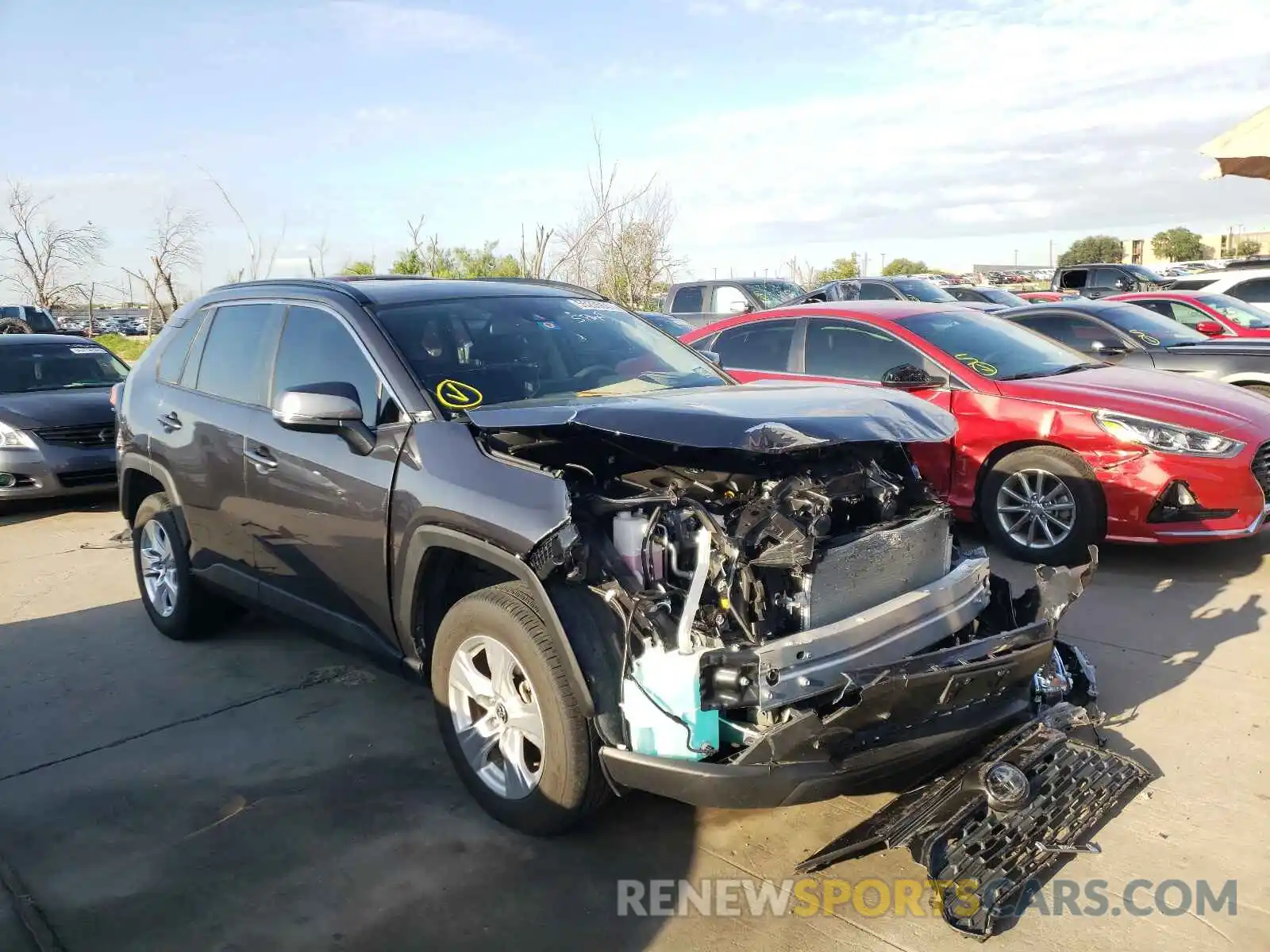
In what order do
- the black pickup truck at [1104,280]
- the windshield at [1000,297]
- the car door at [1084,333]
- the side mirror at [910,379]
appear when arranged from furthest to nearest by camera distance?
1. the black pickup truck at [1104,280]
2. the windshield at [1000,297]
3. the car door at [1084,333]
4. the side mirror at [910,379]

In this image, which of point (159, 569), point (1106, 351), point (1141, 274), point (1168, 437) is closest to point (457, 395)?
point (159, 569)

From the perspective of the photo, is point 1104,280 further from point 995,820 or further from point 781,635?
point 781,635

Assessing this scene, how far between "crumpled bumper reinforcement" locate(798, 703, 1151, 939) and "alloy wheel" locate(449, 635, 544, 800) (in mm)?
953

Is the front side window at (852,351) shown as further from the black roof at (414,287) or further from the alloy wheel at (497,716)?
the alloy wheel at (497,716)

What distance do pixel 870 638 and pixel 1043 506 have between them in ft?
11.5

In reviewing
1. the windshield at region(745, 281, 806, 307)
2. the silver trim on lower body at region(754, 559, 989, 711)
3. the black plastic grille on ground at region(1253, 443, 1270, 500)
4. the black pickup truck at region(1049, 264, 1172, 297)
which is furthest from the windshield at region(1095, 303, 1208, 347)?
the black pickup truck at region(1049, 264, 1172, 297)

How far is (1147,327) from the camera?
10.2 metres

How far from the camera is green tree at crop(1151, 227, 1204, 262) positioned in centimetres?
5912

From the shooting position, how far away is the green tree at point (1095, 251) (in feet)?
186

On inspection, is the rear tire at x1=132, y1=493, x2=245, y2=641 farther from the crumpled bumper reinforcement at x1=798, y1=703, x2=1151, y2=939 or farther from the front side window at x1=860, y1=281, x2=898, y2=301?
the front side window at x1=860, y1=281, x2=898, y2=301

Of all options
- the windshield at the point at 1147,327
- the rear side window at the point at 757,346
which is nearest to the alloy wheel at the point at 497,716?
the rear side window at the point at 757,346

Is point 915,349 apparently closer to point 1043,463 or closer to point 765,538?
point 1043,463

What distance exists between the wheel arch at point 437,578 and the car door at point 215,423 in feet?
4.17

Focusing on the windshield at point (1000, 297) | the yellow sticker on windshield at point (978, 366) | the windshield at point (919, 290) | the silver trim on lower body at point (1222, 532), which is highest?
the windshield at point (919, 290)
